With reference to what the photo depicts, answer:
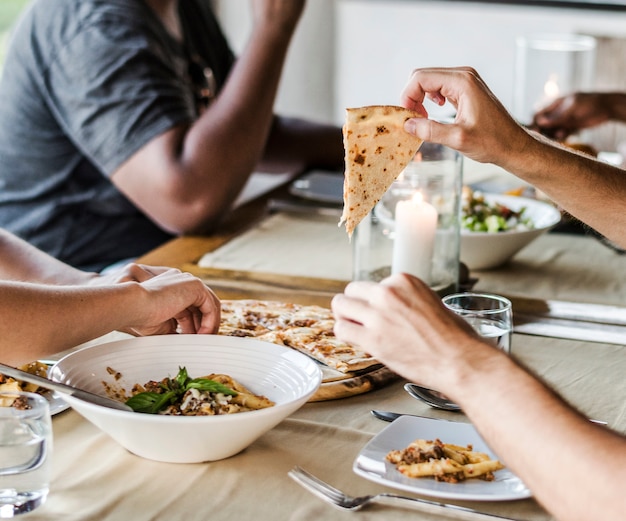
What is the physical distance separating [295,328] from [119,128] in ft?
2.80

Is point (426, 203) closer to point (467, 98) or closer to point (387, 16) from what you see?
point (467, 98)

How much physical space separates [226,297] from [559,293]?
0.58 meters

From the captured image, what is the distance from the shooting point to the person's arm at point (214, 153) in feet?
6.53

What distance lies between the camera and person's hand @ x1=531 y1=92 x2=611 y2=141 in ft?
8.38

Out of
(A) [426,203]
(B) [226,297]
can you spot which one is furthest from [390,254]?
(B) [226,297]

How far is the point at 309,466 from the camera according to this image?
1.01 meters

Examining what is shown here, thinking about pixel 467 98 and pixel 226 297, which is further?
pixel 226 297

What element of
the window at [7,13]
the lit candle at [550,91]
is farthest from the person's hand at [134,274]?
the window at [7,13]

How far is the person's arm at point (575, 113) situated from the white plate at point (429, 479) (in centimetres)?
165

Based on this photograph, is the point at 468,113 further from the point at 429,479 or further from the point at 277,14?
the point at 277,14

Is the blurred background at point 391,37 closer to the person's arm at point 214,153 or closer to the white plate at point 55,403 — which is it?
the person's arm at point 214,153

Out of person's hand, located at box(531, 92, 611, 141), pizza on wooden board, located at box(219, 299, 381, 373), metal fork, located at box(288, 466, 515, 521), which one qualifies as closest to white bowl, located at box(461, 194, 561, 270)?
pizza on wooden board, located at box(219, 299, 381, 373)

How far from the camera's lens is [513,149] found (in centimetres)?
133

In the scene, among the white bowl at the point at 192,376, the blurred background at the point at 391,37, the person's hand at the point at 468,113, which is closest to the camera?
the white bowl at the point at 192,376
